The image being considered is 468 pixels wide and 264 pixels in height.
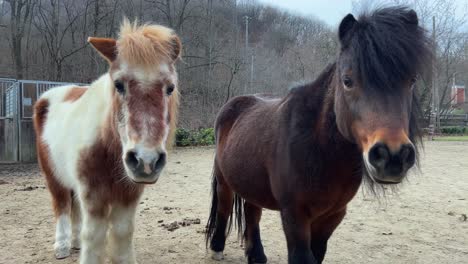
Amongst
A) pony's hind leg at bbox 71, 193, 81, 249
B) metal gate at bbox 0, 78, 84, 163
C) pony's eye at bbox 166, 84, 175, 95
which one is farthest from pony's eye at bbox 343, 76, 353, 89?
metal gate at bbox 0, 78, 84, 163

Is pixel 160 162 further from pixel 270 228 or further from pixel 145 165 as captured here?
pixel 270 228

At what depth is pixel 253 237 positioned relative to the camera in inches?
143

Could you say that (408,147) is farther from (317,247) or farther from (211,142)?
(211,142)

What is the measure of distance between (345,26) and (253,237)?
233cm

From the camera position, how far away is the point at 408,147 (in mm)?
1586

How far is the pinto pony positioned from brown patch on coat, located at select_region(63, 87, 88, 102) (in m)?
0.02

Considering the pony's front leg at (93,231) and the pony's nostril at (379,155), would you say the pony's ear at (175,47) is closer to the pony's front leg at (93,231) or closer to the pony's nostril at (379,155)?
the pony's front leg at (93,231)

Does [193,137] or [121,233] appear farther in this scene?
[193,137]

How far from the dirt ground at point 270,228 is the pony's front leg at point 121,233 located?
78 centimetres

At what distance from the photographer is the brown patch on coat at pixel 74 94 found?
3631mm

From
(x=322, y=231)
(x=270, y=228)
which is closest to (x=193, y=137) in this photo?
(x=270, y=228)

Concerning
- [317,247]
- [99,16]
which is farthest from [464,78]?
Answer: [317,247]

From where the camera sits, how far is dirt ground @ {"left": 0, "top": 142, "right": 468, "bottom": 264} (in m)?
3.77

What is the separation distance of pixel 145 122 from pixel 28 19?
63.0 ft
